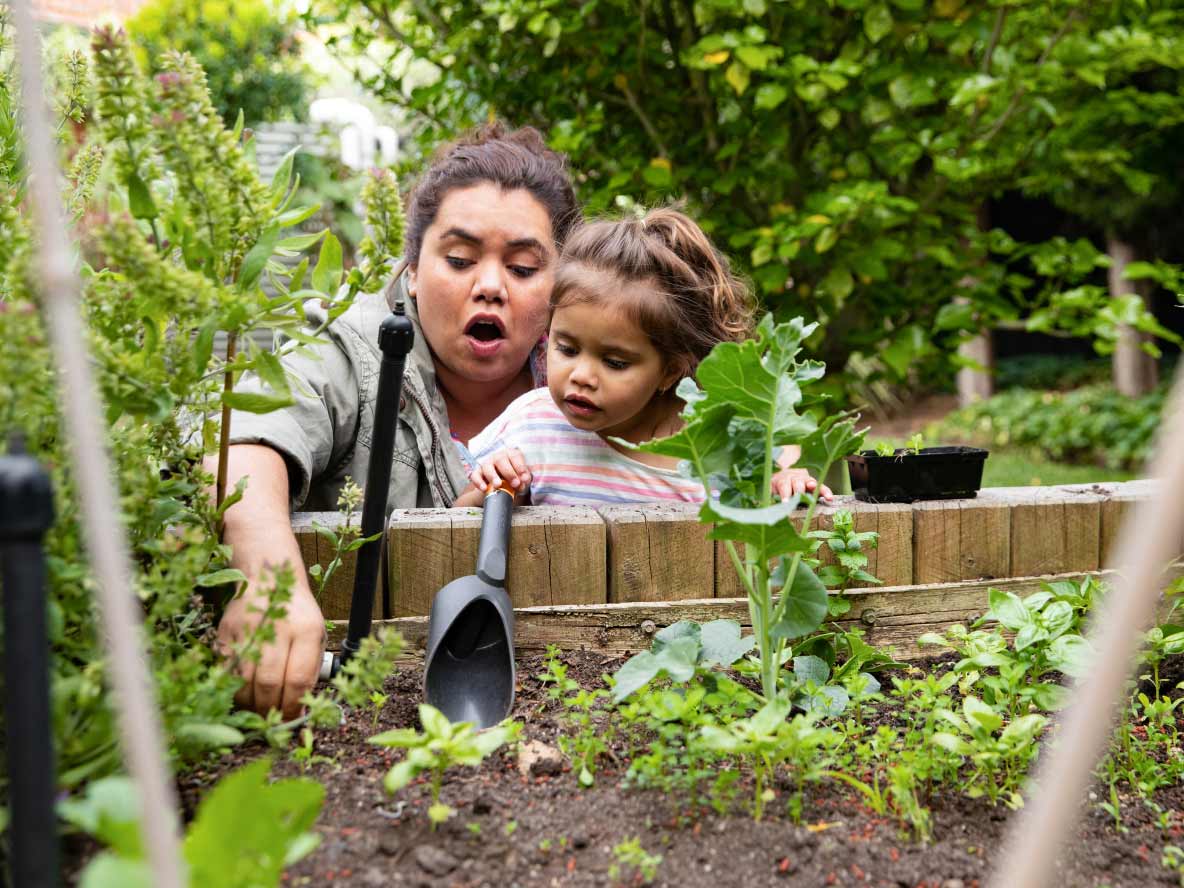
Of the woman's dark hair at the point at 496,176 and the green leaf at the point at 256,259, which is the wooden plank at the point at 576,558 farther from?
the woman's dark hair at the point at 496,176

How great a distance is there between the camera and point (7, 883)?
967mm

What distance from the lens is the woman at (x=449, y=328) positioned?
2299mm

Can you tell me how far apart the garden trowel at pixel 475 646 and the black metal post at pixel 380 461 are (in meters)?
0.12

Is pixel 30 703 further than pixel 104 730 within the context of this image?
No

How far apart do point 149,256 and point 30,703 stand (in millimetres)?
491

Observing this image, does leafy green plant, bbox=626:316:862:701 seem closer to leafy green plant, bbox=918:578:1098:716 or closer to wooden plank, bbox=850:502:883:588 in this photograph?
leafy green plant, bbox=918:578:1098:716

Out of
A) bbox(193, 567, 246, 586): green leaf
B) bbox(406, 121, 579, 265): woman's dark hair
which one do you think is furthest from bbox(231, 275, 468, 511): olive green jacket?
bbox(193, 567, 246, 586): green leaf

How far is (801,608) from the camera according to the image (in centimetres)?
150

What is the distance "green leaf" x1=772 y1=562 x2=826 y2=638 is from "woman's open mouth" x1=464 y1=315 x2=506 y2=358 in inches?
49.7

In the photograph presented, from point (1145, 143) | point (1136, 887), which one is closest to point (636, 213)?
point (1136, 887)

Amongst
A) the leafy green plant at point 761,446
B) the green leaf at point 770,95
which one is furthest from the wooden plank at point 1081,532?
the green leaf at point 770,95

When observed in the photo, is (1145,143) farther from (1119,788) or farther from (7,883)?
(7,883)

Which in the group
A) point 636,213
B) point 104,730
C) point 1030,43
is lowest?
point 104,730

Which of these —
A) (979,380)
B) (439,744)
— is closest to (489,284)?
(439,744)
